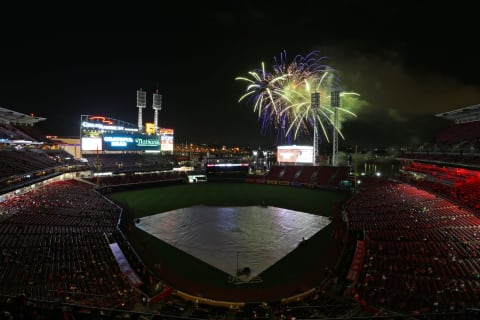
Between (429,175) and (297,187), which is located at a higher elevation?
(429,175)

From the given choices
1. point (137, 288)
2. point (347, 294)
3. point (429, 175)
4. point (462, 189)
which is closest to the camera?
point (347, 294)

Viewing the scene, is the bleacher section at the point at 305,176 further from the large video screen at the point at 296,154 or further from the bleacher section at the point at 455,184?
the bleacher section at the point at 455,184

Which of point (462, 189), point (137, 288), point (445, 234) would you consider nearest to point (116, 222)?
point (137, 288)

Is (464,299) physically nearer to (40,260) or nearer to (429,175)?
(40,260)

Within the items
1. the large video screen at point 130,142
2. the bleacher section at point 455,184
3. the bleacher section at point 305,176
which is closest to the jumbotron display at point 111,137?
the large video screen at point 130,142

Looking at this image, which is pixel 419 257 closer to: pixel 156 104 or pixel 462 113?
pixel 462 113

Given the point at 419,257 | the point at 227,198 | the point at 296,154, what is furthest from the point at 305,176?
the point at 419,257

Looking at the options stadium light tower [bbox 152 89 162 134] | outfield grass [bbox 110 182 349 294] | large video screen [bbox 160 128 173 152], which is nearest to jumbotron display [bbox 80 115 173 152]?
large video screen [bbox 160 128 173 152]
